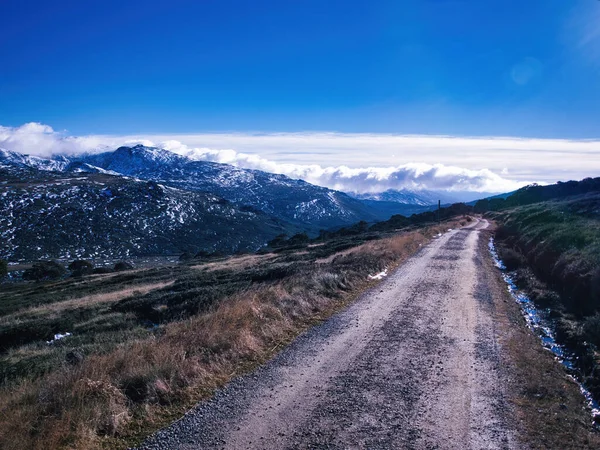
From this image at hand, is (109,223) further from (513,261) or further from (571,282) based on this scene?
(571,282)

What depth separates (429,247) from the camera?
31.1 meters

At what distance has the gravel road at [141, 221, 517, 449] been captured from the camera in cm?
573

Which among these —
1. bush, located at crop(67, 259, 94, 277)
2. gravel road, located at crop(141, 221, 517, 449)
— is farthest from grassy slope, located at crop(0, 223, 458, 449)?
bush, located at crop(67, 259, 94, 277)

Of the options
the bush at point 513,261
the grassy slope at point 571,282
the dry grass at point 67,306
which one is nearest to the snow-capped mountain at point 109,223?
the dry grass at point 67,306

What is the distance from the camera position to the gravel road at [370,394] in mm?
5734

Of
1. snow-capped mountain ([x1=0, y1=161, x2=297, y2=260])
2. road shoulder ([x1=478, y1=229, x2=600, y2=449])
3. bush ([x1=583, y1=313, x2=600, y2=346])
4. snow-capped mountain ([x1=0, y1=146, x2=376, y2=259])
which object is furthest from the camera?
snow-capped mountain ([x1=0, y1=146, x2=376, y2=259])

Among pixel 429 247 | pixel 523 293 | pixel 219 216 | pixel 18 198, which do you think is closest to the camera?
pixel 523 293

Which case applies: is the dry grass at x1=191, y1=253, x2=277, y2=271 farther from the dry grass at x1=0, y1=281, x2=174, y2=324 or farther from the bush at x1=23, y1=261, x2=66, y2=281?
the bush at x1=23, y1=261, x2=66, y2=281

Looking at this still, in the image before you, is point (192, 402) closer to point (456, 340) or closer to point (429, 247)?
point (456, 340)

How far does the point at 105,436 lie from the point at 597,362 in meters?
10.1

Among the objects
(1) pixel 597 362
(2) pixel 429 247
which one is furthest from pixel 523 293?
(2) pixel 429 247

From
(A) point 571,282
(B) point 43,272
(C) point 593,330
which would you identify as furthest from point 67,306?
(B) point 43,272

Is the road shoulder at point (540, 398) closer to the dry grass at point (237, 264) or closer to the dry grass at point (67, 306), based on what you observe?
the dry grass at point (67, 306)

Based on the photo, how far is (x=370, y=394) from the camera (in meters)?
7.08
